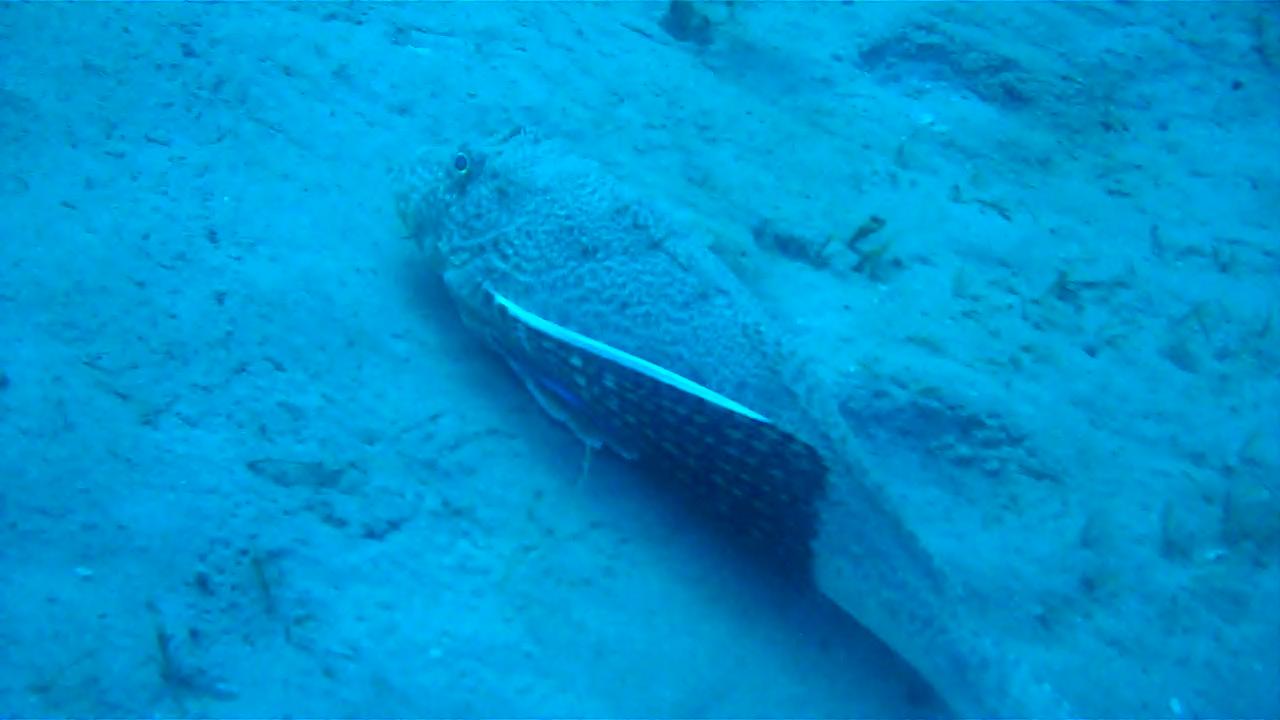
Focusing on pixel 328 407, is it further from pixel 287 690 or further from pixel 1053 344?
pixel 1053 344

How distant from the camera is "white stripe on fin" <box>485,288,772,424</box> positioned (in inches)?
106

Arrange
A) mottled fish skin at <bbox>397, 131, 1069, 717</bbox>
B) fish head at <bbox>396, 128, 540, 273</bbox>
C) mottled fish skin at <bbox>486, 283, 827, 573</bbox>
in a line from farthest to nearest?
fish head at <bbox>396, 128, 540, 273</bbox>
mottled fish skin at <bbox>486, 283, 827, 573</bbox>
mottled fish skin at <bbox>397, 131, 1069, 717</bbox>

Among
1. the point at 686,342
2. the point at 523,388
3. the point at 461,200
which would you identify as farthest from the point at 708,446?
the point at 461,200

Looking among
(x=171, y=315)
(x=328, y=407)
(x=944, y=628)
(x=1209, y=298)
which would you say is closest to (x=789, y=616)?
(x=944, y=628)

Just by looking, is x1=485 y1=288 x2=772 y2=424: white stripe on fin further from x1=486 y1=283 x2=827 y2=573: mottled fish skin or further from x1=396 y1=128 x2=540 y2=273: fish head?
x1=396 y1=128 x2=540 y2=273: fish head

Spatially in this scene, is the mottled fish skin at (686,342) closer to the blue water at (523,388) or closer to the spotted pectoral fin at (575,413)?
the spotted pectoral fin at (575,413)

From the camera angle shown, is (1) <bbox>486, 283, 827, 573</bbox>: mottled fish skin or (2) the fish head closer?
(1) <bbox>486, 283, 827, 573</bbox>: mottled fish skin

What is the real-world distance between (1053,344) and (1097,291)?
0.59 metres

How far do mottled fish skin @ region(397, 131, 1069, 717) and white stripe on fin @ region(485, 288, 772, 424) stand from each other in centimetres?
2

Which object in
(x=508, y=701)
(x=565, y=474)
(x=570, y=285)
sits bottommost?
(x=508, y=701)

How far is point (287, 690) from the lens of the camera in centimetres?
246

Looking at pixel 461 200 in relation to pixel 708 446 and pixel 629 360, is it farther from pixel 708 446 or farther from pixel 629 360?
pixel 708 446

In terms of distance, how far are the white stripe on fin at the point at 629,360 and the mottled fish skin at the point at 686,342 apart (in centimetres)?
2

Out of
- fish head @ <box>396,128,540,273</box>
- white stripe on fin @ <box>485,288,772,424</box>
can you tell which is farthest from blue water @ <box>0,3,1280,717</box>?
white stripe on fin @ <box>485,288,772,424</box>
